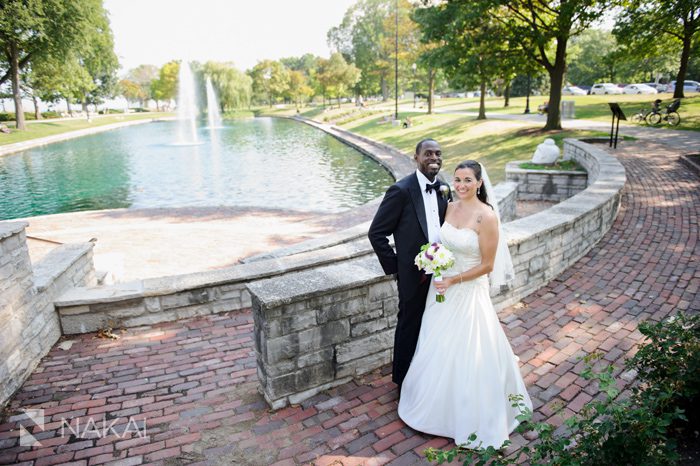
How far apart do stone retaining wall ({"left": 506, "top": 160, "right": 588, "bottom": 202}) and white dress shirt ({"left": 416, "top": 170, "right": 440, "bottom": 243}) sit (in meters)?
9.86

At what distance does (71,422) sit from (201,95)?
7238 centimetres

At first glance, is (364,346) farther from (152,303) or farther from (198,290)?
(152,303)

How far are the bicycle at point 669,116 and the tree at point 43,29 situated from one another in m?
42.1

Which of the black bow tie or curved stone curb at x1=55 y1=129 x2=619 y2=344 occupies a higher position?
the black bow tie

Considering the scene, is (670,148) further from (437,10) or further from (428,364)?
(428,364)

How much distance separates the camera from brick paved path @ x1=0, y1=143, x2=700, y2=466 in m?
3.34

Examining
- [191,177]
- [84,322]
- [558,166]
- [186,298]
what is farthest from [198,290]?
[191,177]

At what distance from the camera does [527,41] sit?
20172mm

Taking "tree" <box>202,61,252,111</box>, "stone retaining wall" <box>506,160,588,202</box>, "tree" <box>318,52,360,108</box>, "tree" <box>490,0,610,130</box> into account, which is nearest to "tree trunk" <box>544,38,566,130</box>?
"tree" <box>490,0,610,130</box>

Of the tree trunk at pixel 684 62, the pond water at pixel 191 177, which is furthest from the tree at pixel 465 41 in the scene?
the tree trunk at pixel 684 62

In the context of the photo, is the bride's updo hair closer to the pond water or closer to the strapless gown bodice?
the strapless gown bodice

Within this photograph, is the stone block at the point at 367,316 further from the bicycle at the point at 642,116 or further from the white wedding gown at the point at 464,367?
the bicycle at the point at 642,116

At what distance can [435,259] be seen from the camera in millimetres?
3133

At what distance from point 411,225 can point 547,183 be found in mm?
10715
